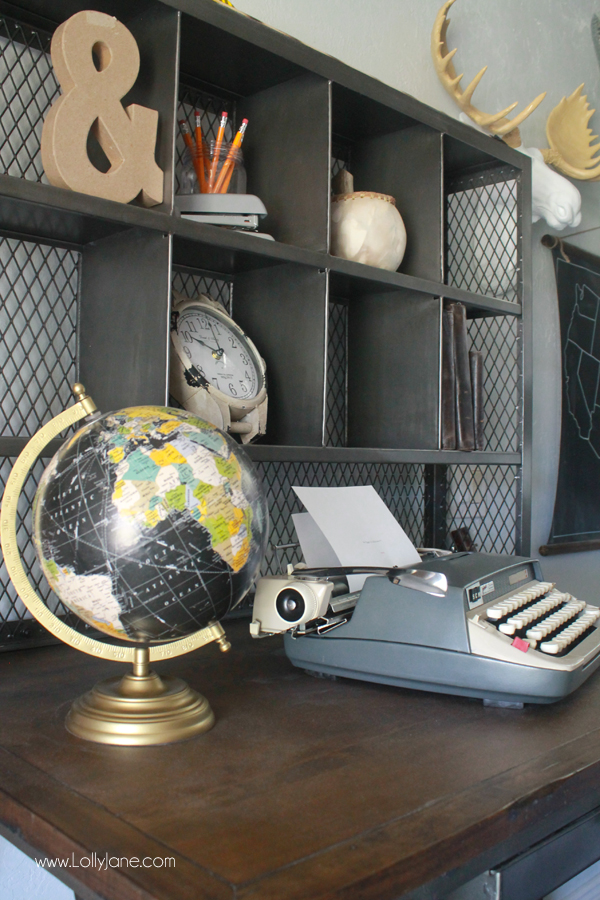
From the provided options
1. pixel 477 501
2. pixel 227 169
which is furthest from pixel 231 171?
pixel 477 501

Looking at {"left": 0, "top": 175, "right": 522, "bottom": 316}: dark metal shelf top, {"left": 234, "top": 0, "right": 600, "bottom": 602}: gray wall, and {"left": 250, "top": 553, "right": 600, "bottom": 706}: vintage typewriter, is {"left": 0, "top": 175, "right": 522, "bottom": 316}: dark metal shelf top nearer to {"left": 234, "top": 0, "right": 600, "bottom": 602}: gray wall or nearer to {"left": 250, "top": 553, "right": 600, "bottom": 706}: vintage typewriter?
{"left": 250, "top": 553, "right": 600, "bottom": 706}: vintage typewriter

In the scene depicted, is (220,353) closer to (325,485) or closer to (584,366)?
(325,485)

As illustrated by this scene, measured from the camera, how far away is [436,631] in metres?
0.98

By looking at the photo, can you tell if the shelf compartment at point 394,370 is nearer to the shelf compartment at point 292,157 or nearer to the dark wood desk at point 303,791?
the shelf compartment at point 292,157

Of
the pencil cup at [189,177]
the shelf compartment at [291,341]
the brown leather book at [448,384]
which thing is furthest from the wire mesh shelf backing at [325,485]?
the pencil cup at [189,177]

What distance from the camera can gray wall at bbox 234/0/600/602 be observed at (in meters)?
1.88

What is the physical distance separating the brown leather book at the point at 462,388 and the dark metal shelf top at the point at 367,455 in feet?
0.10

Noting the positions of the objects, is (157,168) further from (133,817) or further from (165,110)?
(133,817)

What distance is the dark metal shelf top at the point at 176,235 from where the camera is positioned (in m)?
1.01

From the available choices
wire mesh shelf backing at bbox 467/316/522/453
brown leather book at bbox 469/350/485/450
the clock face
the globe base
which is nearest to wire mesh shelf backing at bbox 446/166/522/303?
wire mesh shelf backing at bbox 467/316/522/453

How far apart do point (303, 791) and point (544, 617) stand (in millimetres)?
580

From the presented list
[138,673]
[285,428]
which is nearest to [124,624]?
[138,673]

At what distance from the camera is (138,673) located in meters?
0.85

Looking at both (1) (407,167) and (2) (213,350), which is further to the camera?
(1) (407,167)
